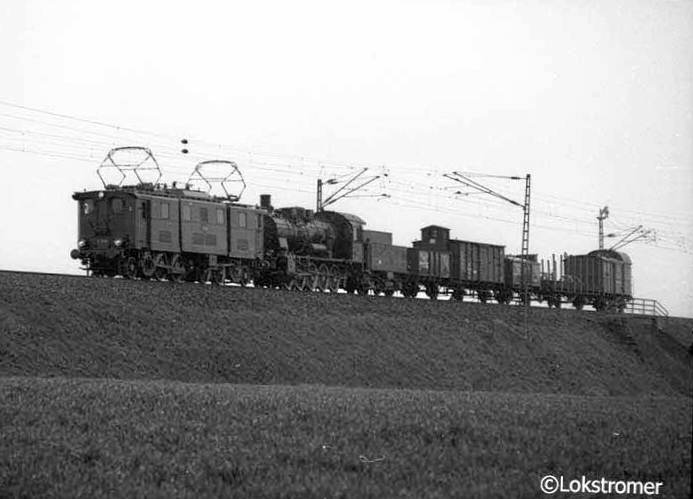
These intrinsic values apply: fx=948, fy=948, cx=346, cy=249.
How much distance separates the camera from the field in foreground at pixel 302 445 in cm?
1171

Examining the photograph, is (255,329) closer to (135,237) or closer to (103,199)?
(135,237)

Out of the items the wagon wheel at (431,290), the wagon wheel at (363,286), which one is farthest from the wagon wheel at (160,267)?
the wagon wheel at (431,290)

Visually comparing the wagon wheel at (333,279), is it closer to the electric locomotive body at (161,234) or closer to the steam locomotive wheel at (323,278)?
the steam locomotive wheel at (323,278)

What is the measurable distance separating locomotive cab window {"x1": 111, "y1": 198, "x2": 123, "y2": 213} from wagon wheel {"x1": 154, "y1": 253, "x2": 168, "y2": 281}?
203cm

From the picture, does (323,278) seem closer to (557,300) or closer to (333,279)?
(333,279)

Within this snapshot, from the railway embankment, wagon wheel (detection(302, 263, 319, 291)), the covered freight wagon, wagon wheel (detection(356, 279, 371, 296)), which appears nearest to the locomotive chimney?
wagon wheel (detection(302, 263, 319, 291))

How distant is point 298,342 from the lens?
2930 centimetres

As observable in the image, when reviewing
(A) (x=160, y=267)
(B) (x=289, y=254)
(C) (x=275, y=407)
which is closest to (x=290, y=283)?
(B) (x=289, y=254)

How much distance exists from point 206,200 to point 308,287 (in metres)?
7.37

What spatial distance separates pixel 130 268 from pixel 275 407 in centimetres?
1740

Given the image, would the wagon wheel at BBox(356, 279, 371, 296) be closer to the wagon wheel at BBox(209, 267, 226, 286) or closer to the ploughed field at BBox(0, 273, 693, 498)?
the ploughed field at BBox(0, 273, 693, 498)

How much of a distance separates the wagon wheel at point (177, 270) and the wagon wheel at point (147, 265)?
79 centimetres

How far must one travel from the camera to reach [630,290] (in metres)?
63.3

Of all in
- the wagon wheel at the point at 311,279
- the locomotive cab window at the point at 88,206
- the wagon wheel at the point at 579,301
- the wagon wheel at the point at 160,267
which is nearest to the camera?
the wagon wheel at the point at 160,267
